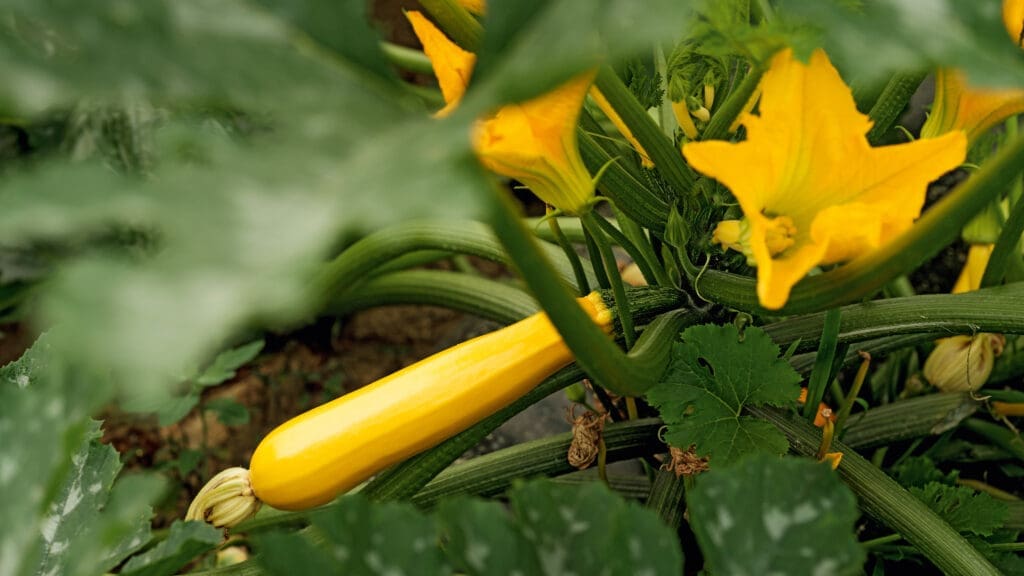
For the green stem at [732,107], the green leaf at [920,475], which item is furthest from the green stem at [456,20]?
the green leaf at [920,475]

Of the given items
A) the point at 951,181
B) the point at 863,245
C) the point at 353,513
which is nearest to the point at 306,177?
the point at 353,513

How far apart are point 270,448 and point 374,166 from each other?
0.46 metres

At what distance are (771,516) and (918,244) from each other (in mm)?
203

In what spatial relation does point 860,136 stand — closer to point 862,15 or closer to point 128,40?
point 862,15

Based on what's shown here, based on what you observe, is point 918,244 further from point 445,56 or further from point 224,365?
point 224,365

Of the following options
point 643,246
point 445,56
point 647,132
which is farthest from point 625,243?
point 445,56

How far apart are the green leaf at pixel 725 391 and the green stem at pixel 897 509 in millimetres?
141

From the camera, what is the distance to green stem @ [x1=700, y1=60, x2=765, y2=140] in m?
0.74

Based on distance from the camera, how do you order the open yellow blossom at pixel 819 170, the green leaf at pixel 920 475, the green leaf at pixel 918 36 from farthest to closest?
1. the green leaf at pixel 920 475
2. the open yellow blossom at pixel 819 170
3. the green leaf at pixel 918 36

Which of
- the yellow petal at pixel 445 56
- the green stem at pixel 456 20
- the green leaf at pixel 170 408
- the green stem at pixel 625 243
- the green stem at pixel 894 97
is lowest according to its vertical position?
the green stem at pixel 894 97

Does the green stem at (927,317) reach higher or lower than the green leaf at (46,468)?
lower

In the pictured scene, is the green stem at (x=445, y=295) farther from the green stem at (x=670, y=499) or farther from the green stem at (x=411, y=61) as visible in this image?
the green stem at (x=411, y=61)

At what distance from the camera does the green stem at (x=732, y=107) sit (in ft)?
2.44

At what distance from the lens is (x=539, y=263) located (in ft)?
1.69
